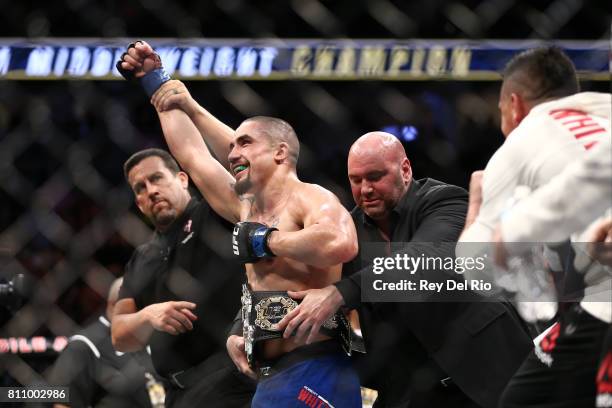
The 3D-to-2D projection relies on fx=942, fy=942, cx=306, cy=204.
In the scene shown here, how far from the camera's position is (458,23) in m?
3.50

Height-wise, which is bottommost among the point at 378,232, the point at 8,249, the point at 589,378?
the point at 589,378

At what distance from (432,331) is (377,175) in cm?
39

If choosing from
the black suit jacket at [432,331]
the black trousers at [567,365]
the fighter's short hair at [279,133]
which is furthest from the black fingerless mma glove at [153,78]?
the black trousers at [567,365]

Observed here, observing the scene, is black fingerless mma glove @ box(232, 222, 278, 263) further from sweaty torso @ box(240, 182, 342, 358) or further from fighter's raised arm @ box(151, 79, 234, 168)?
fighter's raised arm @ box(151, 79, 234, 168)

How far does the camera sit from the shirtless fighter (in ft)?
→ 6.40

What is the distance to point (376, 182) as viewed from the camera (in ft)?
7.07

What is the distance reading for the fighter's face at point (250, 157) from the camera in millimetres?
2145

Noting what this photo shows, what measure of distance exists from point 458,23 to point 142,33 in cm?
126

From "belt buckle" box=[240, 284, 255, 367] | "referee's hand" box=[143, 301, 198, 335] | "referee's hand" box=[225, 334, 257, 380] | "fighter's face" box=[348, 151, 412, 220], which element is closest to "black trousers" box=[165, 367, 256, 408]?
"referee's hand" box=[143, 301, 198, 335]

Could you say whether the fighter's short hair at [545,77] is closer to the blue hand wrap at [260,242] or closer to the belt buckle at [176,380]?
the blue hand wrap at [260,242]

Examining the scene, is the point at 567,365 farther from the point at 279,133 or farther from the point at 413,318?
the point at 279,133

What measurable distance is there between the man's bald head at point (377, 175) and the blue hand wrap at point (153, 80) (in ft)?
1.63

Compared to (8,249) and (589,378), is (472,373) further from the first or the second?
(8,249)

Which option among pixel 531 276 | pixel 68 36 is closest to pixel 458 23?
pixel 68 36
